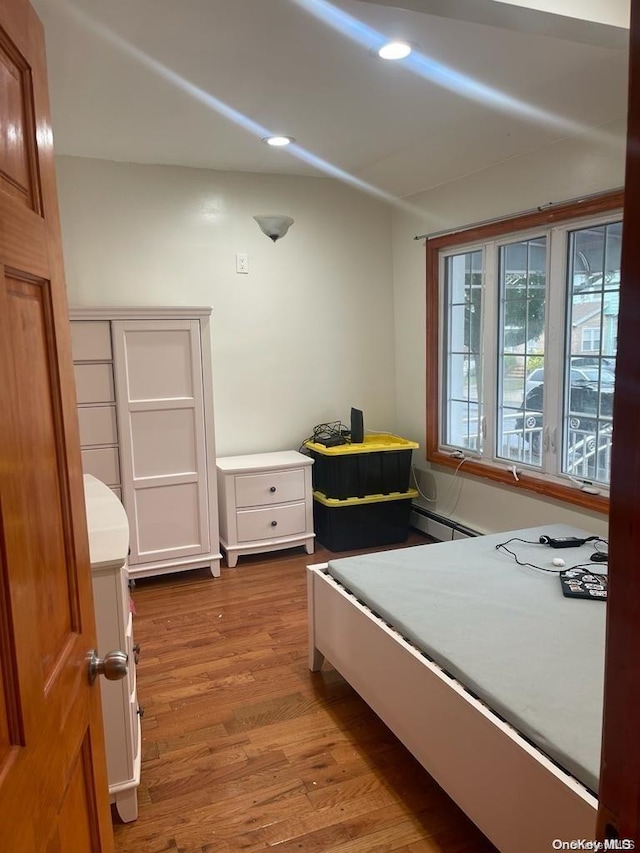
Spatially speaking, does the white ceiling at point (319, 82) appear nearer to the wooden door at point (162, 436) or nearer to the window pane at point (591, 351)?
the window pane at point (591, 351)

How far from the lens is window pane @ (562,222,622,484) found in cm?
306

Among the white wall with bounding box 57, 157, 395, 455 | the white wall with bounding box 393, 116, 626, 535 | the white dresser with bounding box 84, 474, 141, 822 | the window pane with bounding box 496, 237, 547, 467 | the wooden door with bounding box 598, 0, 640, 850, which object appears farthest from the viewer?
the white wall with bounding box 57, 157, 395, 455

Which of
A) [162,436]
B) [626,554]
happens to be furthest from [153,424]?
[626,554]

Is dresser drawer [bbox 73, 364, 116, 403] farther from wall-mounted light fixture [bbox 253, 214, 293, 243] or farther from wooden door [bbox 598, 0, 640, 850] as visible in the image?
wooden door [bbox 598, 0, 640, 850]

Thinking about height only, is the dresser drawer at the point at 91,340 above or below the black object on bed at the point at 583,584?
above

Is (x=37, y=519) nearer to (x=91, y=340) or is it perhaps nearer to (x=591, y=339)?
(x=91, y=340)

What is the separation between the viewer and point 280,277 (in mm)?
4348

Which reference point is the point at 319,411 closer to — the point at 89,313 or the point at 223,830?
the point at 89,313

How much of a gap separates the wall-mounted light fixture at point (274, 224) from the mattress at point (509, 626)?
2.23 meters

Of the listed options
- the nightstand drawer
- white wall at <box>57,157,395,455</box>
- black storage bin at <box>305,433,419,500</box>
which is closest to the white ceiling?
white wall at <box>57,157,395,455</box>

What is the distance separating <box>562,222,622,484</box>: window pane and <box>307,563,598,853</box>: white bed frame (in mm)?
1538

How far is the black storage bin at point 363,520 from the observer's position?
420 centimetres

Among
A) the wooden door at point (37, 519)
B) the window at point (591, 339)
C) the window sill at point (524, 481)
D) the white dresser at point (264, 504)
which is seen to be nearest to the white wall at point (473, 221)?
the window sill at point (524, 481)

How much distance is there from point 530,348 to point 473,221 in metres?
0.87
